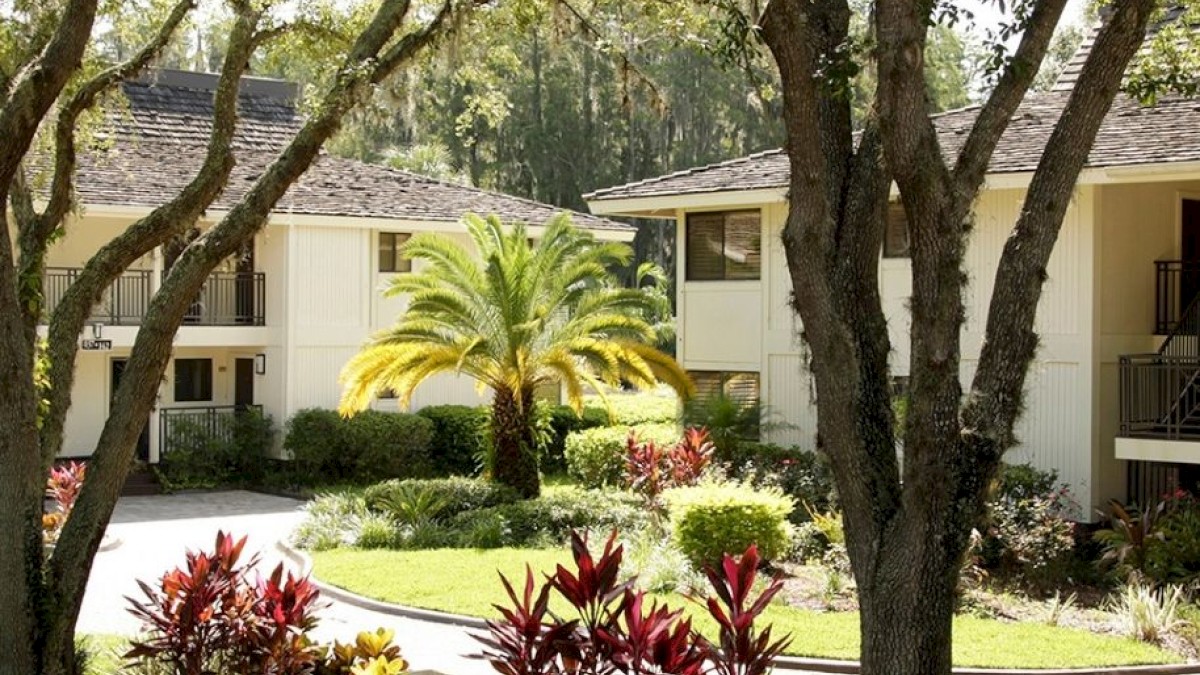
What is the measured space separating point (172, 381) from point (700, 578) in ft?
55.4

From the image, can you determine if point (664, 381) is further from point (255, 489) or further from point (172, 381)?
point (172, 381)

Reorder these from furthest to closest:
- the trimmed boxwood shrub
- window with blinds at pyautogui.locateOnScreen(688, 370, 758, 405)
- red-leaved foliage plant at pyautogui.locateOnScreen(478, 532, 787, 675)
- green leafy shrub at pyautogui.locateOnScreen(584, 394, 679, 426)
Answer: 1. green leafy shrub at pyautogui.locateOnScreen(584, 394, 679, 426)
2. the trimmed boxwood shrub
3. window with blinds at pyautogui.locateOnScreen(688, 370, 758, 405)
4. red-leaved foliage plant at pyautogui.locateOnScreen(478, 532, 787, 675)

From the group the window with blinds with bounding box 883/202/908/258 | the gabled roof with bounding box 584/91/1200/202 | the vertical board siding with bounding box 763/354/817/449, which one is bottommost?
the vertical board siding with bounding box 763/354/817/449

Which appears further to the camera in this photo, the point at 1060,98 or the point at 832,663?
the point at 1060,98

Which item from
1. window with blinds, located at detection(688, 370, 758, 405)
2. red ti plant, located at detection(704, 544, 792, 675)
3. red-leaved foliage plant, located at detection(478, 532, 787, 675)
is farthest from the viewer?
window with blinds, located at detection(688, 370, 758, 405)

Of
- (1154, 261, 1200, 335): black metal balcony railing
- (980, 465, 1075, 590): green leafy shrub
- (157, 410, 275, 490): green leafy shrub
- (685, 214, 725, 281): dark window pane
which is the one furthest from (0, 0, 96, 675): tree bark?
(157, 410, 275, 490): green leafy shrub

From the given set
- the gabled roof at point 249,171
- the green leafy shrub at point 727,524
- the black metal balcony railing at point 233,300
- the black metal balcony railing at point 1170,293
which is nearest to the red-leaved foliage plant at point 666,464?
the green leafy shrub at point 727,524

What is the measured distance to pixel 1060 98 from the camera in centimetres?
2345

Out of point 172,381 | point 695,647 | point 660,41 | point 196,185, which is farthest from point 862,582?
point 172,381

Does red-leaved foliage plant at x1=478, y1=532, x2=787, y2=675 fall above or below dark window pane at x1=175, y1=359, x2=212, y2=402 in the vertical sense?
below

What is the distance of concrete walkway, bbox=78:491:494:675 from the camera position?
14.7 metres

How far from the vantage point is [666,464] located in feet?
74.8

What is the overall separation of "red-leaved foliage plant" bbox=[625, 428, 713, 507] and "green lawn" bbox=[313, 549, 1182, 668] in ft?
9.01

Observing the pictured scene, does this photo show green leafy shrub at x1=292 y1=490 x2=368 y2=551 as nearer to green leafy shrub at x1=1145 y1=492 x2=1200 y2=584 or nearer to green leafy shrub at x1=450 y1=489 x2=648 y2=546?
green leafy shrub at x1=450 y1=489 x2=648 y2=546
